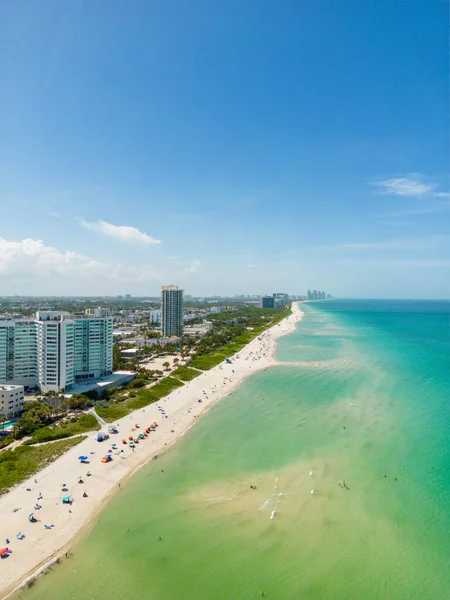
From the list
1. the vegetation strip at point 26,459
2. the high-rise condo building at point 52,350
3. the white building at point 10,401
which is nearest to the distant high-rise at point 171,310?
the high-rise condo building at point 52,350

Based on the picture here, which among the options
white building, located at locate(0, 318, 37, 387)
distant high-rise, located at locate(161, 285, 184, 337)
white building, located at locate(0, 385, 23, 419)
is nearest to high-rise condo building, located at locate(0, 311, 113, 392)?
white building, located at locate(0, 318, 37, 387)

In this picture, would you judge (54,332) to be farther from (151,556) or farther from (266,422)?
(151,556)

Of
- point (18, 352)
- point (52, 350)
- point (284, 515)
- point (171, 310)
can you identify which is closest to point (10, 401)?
point (52, 350)

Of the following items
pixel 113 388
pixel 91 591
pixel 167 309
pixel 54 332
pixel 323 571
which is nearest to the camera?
pixel 91 591

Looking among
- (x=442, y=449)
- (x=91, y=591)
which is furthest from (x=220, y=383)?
(x=91, y=591)

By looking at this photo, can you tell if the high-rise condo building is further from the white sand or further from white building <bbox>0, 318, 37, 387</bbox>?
the white sand
